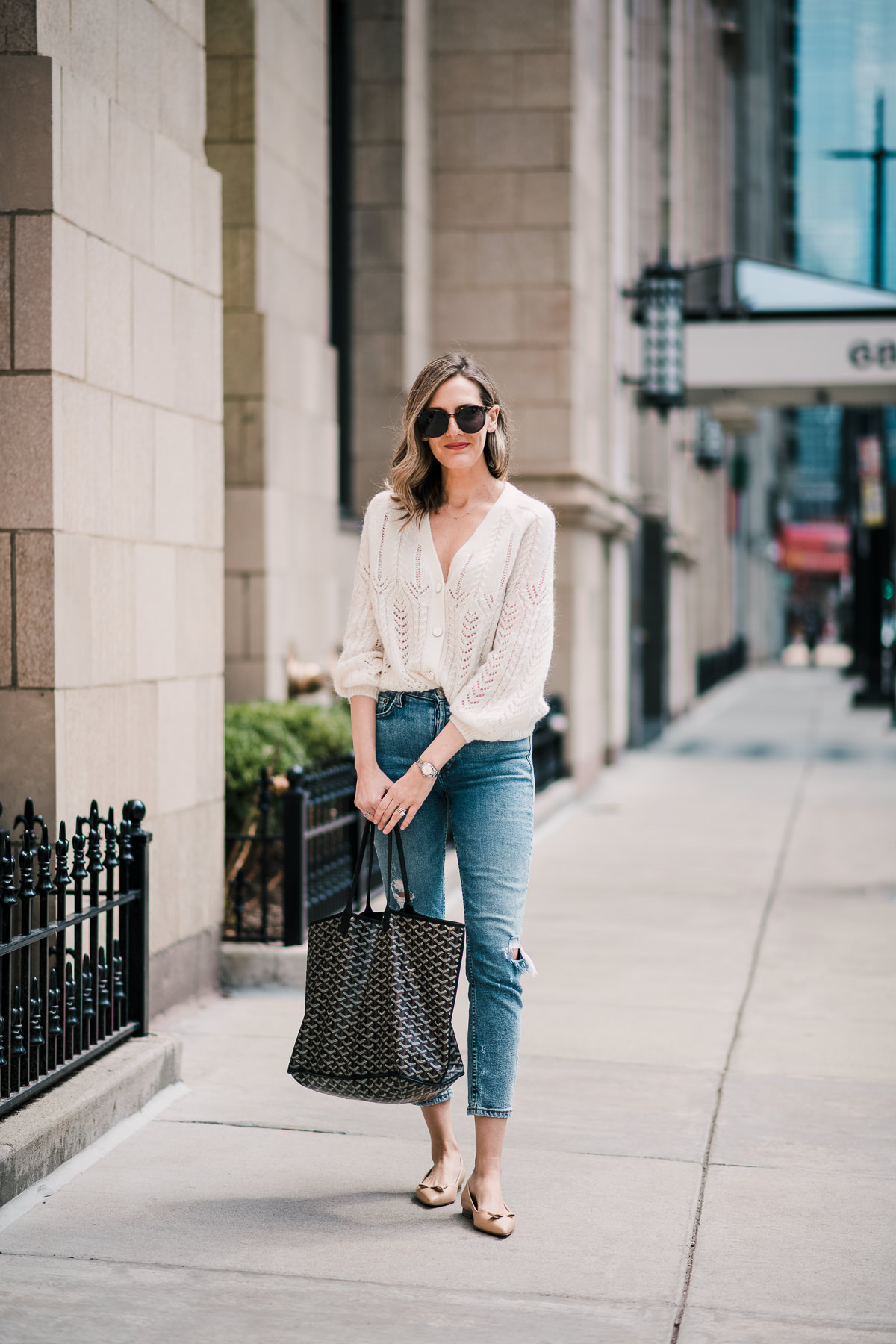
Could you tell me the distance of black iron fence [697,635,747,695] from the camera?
30562 mm

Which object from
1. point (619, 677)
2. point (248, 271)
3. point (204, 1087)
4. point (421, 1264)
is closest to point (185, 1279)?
point (421, 1264)

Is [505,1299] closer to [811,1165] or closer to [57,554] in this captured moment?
[811,1165]

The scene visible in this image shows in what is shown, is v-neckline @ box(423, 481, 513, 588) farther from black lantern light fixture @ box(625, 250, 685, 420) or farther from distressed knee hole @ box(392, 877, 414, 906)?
black lantern light fixture @ box(625, 250, 685, 420)

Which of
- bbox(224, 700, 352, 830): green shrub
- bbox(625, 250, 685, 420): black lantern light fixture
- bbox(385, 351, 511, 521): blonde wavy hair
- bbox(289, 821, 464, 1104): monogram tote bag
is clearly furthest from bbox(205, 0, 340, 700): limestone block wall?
bbox(625, 250, 685, 420): black lantern light fixture

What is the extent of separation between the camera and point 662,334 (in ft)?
55.8

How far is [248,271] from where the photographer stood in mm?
9406

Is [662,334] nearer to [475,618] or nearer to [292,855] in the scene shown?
[292,855]

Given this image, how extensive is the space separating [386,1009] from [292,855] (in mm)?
3019

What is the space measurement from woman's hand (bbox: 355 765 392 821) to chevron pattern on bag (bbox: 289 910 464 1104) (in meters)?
0.27

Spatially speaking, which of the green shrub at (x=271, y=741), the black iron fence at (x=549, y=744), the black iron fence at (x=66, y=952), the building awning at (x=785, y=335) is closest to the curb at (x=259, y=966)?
the green shrub at (x=271, y=741)

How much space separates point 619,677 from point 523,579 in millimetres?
13734

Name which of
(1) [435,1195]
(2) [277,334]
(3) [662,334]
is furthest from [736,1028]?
(3) [662,334]

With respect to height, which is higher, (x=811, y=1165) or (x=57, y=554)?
(x=57, y=554)

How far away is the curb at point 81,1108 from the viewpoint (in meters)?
4.19
